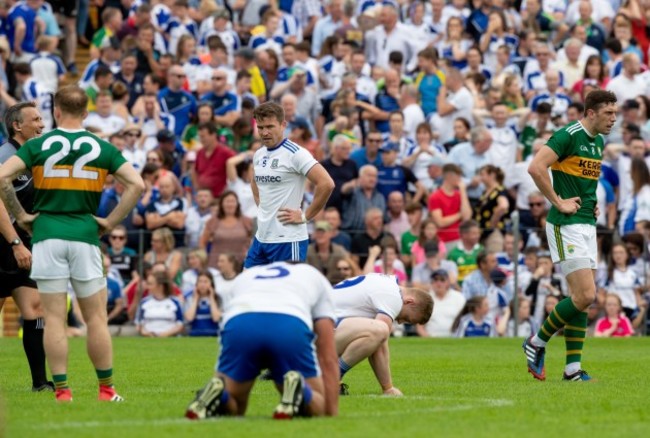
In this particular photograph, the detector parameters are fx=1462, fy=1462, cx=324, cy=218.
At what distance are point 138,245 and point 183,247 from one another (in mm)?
677

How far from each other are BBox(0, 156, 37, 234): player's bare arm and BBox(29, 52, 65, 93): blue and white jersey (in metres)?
15.8

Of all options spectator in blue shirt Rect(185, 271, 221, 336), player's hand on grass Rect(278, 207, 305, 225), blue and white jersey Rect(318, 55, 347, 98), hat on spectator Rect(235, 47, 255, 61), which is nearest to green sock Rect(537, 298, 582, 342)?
player's hand on grass Rect(278, 207, 305, 225)

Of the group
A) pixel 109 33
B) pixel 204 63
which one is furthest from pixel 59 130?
pixel 109 33

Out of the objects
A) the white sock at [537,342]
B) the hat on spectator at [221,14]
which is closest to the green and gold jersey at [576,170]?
the white sock at [537,342]

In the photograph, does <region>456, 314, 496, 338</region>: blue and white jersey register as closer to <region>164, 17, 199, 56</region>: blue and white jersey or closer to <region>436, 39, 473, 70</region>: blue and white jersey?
<region>436, 39, 473, 70</region>: blue and white jersey

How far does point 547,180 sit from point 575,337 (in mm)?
1507

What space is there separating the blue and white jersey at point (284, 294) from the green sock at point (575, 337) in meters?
4.50

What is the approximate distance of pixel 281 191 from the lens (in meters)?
13.5

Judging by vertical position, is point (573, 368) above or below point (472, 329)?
above

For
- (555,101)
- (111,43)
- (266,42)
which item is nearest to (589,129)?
(555,101)

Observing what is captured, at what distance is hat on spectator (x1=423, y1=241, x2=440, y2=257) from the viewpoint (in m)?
21.2

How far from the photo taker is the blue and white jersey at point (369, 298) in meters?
11.6

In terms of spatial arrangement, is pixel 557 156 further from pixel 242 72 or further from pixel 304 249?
pixel 242 72

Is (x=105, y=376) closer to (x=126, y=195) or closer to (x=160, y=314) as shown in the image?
(x=126, y=195)
